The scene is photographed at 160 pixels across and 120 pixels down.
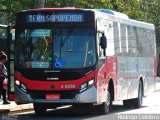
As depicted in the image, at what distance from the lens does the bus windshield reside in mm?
18953

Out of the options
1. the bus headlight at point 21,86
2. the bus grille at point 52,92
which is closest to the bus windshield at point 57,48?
the bus headlight at point 21,86

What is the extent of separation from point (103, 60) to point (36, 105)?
261 cm

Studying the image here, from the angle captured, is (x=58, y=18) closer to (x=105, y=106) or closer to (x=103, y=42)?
(x=103, y=42)

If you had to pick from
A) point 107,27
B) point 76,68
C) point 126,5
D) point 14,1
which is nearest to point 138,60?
point 107,27

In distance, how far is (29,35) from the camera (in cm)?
1939

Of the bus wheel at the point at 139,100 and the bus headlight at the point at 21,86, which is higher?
the bus headlight at the point at 21,86

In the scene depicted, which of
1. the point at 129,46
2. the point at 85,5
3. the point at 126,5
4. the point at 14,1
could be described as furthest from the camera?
the point at 126,5

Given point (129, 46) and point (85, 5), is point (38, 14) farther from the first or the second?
point (85, 5)

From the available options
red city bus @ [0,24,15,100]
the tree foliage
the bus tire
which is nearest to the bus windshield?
red city bus @ [0,24,15,100]

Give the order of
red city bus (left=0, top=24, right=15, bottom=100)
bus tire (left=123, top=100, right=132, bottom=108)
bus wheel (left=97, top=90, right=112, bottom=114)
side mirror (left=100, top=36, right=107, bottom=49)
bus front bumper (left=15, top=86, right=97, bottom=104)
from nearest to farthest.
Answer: bus front bumper (left=15, top=86, right=97, bottom=104) < side mirror (left=100, top=36, right=107, bottom=49) < red city bus (left=0, top=24, right=15, bottom=100) < bus wheel (left=97, top=90, right=112, bottom=114) < bus tire (left=123, top=100, right=132, bottom=108)

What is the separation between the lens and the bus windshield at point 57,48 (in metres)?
19.0

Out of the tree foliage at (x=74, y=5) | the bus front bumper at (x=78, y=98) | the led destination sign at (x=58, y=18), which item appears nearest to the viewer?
the bus front bumper at (x=78, y=98)

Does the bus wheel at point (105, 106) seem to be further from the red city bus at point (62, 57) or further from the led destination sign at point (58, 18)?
the led destination sign at point (58, 18)

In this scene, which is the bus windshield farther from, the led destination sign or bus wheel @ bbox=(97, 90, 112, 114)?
bus wheel @ bbox=(97, 90, 112, 114)
